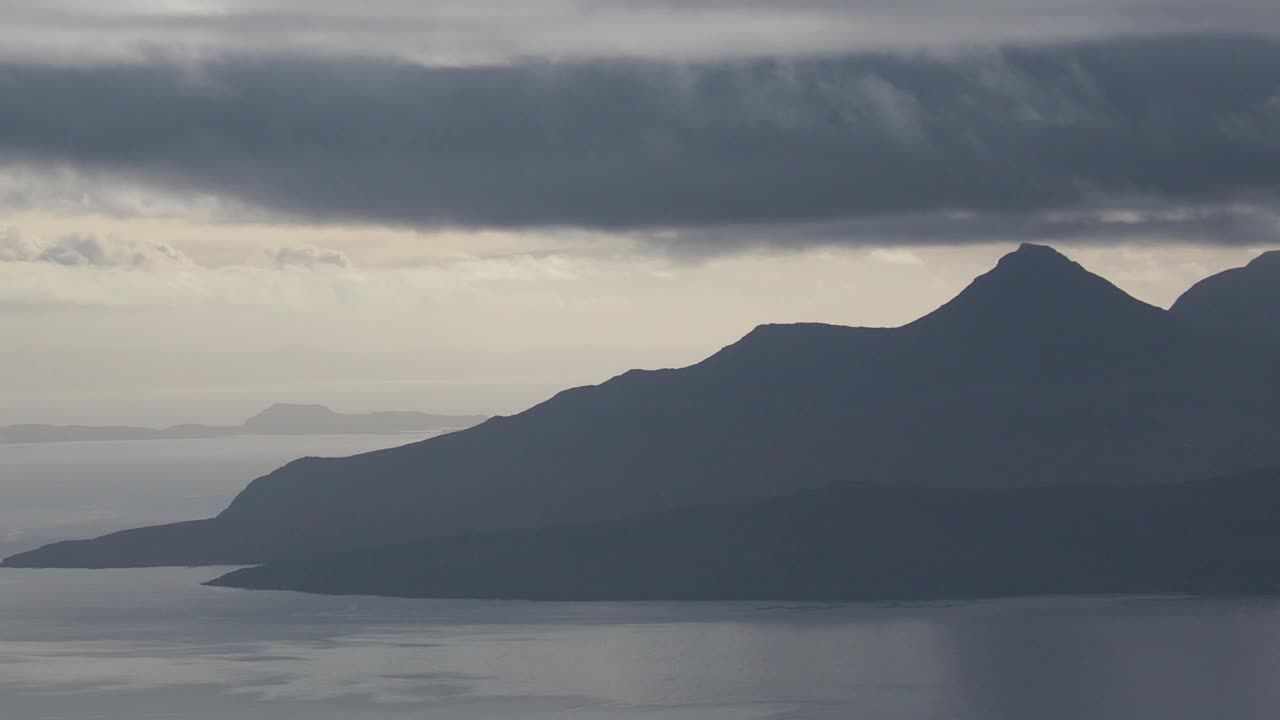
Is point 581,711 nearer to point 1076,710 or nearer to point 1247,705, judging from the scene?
point 1076,710

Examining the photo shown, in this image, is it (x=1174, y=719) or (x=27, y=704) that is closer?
(x=1174, y=719)

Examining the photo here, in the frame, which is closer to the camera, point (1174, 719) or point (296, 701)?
point (1174, 719)

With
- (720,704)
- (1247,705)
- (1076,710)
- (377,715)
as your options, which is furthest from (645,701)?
(1247,705)

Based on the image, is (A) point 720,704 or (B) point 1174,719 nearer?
(B) point 1174,719

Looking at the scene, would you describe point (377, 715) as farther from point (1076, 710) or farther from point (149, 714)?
point (1076, 710)

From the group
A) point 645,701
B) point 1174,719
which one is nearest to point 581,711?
point 645,701

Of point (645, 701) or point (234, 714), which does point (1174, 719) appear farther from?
point (234, 714)

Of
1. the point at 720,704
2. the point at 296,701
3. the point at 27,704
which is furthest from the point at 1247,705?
the point at 27,704
